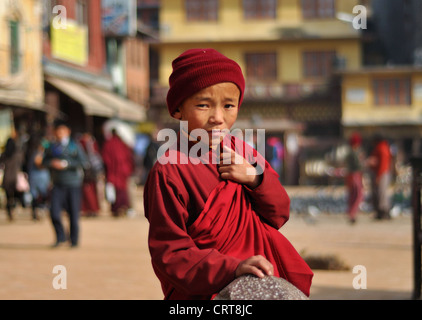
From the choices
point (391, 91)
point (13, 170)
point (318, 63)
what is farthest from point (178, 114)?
point (318, 63)

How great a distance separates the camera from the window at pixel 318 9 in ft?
134

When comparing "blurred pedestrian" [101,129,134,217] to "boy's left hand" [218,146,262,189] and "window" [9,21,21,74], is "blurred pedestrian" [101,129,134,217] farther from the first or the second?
"boy's left hand" [218,146,262,189]

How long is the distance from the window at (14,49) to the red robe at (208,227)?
20.3 metres

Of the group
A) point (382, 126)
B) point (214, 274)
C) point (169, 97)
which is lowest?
point (382, 126)

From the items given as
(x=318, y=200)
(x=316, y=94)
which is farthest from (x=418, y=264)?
(x=316, y=94)

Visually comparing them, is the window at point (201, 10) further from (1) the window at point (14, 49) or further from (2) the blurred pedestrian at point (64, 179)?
(2) the blurred pedestrian at point (64, 179)

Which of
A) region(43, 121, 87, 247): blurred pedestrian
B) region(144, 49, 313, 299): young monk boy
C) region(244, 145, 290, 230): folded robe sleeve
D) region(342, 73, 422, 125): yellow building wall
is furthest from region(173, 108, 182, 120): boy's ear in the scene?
region(342, 73, 422, 125): yellow building wall

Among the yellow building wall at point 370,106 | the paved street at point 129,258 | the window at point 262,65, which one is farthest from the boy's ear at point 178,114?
the window at point 262,65

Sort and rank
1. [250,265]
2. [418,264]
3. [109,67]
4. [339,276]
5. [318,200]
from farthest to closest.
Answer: [109,67] → [318,200] → [339,276] → [418,264] → [250,265]

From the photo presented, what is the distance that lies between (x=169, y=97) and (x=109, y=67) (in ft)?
115

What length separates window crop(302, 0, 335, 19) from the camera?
40.9m

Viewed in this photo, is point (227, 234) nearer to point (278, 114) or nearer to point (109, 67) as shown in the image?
point (109, 67)

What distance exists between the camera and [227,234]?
Result: 2.51m

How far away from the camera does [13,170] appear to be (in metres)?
16.1
